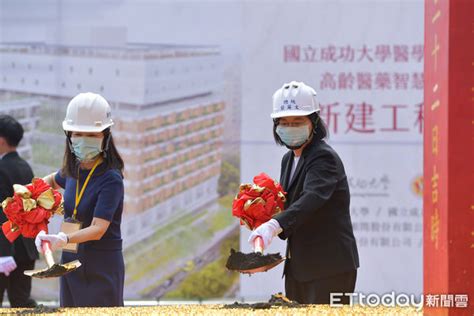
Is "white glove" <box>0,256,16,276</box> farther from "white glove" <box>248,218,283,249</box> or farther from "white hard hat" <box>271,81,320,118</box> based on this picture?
"white glove" <box>248,218,283,249</box>

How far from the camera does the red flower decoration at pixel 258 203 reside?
3254mm

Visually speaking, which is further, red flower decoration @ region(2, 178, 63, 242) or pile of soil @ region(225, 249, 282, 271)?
red flower decoration @ region(2, 178, 63, 242)

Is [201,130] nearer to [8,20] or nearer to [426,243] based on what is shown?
[8,20]

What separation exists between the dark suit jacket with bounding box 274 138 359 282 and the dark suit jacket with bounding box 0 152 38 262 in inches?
79.6

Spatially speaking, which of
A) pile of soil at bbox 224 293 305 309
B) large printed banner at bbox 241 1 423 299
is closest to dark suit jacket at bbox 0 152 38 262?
large printed banner at bbox 241 1 423 299

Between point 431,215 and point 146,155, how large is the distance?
3.82 meters

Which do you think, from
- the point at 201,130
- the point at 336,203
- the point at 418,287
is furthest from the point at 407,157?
the point at 336,203

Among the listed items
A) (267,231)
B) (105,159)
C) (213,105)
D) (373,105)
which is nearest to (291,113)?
(267,231)

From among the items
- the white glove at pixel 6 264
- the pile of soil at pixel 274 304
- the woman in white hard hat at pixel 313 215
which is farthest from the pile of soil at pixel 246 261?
the white glove at pixel 6 264

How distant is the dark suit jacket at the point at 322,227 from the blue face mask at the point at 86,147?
0.67 metres

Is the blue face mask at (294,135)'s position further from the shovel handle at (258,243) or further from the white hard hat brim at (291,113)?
the shovel handle at (258,243)

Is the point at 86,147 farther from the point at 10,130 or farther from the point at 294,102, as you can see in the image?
the point at 10,130

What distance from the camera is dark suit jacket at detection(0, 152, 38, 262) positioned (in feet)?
16.7

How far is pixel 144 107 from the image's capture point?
6277 millimetres
